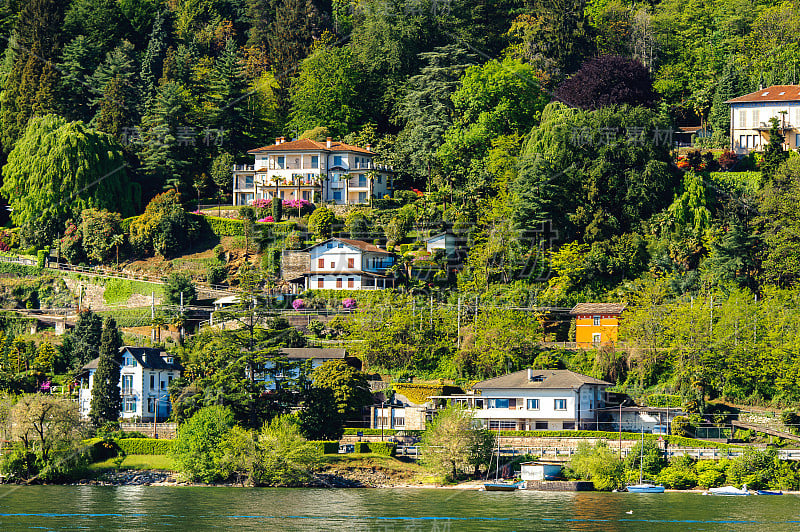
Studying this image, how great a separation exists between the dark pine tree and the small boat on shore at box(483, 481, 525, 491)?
119 ft

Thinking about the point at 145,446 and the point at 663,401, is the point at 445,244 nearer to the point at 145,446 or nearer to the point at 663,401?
the point at 663,401

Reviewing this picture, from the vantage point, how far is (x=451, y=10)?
111 metres

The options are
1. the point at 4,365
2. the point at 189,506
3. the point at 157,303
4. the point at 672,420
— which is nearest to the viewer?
the point at 189,506

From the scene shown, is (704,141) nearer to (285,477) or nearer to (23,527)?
(285,477)

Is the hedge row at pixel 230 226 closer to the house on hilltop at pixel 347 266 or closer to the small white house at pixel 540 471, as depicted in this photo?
the house on hilltop at pixel 347 266

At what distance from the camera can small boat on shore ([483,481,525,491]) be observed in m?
65.6

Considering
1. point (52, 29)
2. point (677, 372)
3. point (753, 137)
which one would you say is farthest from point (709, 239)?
point (52, 29)

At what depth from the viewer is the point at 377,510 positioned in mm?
56438

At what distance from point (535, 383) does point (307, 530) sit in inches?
1084

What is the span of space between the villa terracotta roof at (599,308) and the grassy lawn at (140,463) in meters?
26.1

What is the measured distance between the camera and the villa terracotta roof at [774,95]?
3957 inches

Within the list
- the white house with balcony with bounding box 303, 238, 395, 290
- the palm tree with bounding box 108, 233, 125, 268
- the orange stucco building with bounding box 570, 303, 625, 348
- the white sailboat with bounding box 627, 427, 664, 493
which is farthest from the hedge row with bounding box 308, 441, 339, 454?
A: the palm tree with bounding box 108, 233, 125, 268

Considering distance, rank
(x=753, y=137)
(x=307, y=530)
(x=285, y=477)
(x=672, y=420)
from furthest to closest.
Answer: (x=753, y=137), (x=672, y=420), (x=285, y=477), (x=307, y=530)

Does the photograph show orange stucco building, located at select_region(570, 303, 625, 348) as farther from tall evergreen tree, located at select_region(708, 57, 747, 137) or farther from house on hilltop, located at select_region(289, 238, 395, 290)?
tall evergreen tree, located at select_region(708, 57, 747, 137)
